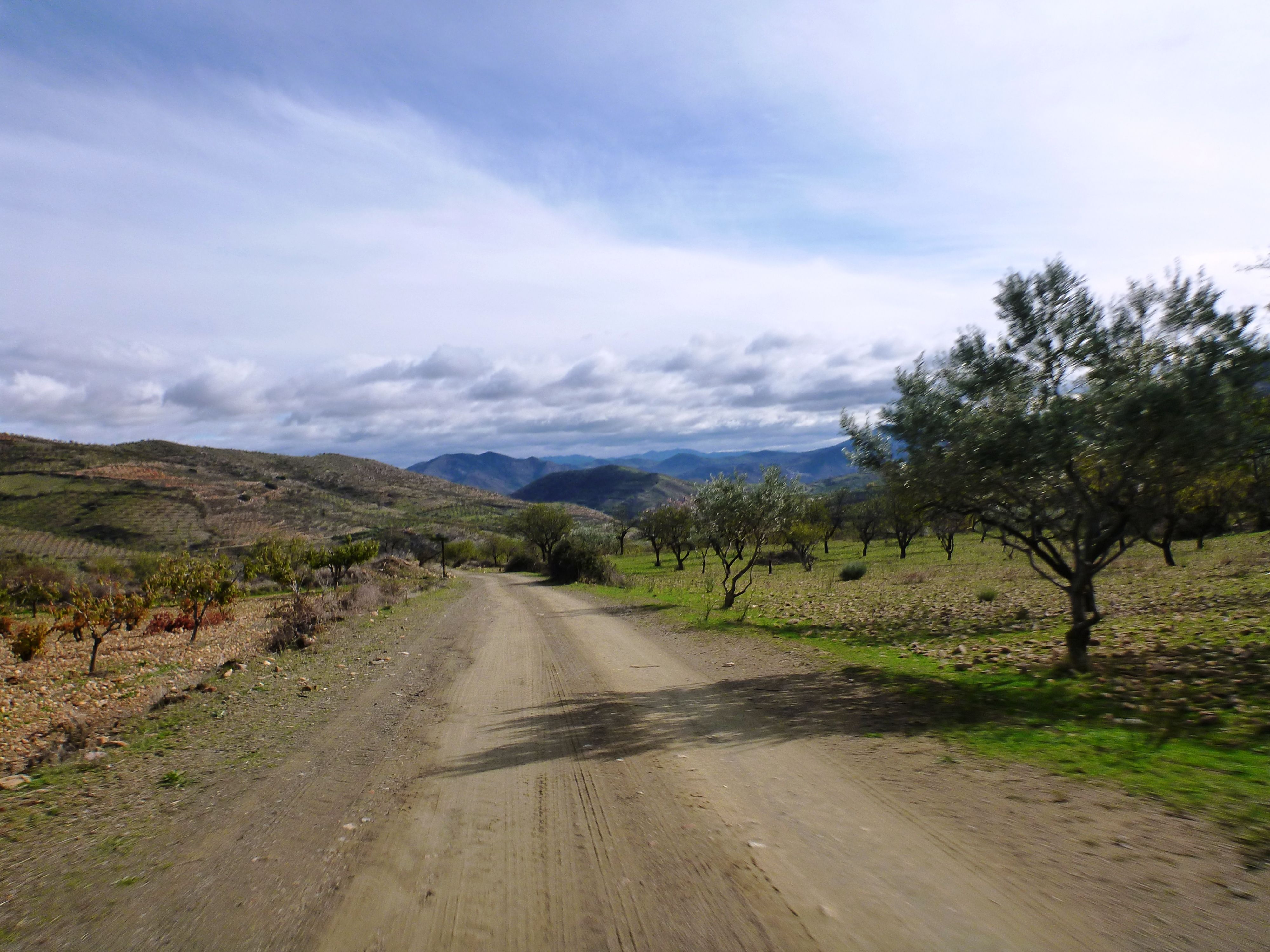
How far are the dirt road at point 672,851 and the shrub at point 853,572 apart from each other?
31994 millimetres

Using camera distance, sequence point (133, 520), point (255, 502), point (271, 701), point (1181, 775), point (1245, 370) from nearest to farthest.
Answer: point (1181, 775)
point (1245, 370)
point (271, 701)
point (133, 520)
point (255, 502)

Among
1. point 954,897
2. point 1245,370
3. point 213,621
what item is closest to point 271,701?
point 954,897

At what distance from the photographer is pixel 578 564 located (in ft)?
156

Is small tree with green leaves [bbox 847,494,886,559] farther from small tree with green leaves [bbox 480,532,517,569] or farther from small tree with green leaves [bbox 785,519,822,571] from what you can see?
small tree with green leaves [bbox 480,532,517,569]

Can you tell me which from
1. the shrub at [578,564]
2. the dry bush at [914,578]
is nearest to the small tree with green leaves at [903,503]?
the dry bush at [914,578]

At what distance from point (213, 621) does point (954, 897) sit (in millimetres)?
34609

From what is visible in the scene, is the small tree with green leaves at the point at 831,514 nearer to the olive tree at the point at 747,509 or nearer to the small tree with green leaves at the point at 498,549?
the olive tree at the point at 747,509

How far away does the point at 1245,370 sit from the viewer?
9.46 metres

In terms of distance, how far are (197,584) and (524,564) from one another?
1760 inches

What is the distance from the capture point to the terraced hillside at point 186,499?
264 ft

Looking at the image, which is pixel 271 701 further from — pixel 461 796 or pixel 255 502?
pixel 255 502

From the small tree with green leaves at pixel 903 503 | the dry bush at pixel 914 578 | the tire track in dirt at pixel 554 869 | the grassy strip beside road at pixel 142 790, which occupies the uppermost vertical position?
the small tree with green leaves at pixel 903 503

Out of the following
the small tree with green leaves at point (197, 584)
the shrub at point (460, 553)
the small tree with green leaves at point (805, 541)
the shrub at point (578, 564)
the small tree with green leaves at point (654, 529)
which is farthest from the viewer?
the shrub at point (460, 553)

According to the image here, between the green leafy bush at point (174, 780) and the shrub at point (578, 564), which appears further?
the shrub at point (578, 564)
